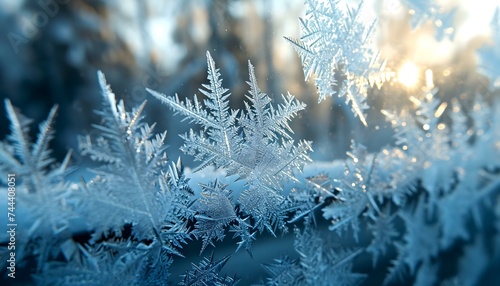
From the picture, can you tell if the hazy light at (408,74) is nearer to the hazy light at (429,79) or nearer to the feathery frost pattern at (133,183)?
the hazy light at (429,79)

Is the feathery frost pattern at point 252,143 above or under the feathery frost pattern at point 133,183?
above

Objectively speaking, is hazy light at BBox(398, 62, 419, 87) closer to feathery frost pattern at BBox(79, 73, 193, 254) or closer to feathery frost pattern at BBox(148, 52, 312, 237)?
feathery frost pattern at BBox(148, 52, 312, 237)

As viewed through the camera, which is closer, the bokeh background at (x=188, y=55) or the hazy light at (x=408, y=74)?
the bokeh background at (x=188, y=55)

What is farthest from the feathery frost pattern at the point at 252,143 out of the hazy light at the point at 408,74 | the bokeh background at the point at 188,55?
the hazy light at the point at 408,74

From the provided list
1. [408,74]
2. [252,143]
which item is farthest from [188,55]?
[408,74]

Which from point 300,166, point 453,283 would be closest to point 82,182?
point 300,166

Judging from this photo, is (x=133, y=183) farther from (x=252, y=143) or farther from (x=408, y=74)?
(x=408, y=74)

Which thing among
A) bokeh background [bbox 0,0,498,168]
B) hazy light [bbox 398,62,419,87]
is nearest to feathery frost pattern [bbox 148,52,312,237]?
bokeh background [bbox 0,0,498,168]
